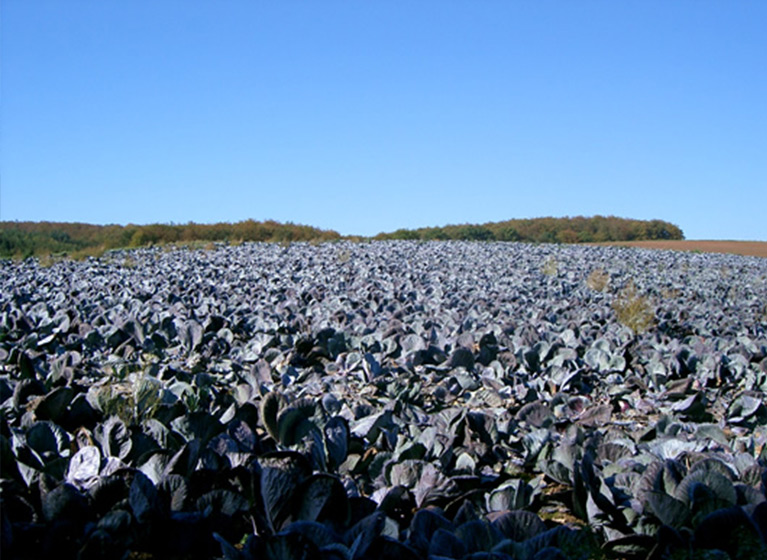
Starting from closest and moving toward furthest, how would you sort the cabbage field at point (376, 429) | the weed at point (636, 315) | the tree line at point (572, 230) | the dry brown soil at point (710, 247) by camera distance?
1. the cabbage field at point (376, 429)
2. the weed at point (636, 315)
3. the dry brown soil at point (710, 247)
4. the tree line at point (572, 230)

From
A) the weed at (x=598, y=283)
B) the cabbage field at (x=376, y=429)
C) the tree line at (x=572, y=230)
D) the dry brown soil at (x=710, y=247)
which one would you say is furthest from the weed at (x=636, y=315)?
the tree line at (x=572, y=230)

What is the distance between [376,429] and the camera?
111 inches

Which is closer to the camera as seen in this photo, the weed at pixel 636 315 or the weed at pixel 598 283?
the weed at pixel 636 315

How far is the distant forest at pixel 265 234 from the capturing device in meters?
19.9

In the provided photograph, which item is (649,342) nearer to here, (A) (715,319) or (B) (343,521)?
(A) (715,319)

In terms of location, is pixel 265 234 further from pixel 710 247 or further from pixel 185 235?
pixel 710 247

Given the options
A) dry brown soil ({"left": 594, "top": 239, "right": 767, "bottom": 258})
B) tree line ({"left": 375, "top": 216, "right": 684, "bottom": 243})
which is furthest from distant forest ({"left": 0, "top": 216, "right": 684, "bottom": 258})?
dry brown soil ({"left": 594, "top": 239, "right": 767, "bottom": 258})

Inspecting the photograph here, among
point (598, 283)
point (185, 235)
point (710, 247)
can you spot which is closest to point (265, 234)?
point (185, 235)

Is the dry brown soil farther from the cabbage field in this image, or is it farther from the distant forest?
the cabbage field

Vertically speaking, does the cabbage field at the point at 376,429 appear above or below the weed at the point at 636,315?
below

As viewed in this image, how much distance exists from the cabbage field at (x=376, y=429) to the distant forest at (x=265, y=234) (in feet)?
35.9

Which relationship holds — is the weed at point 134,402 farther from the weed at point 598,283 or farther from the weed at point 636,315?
the weed at point 598,283

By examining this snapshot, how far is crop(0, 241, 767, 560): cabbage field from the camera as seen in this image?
74.1 inches

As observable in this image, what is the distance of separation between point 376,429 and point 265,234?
19669mm
